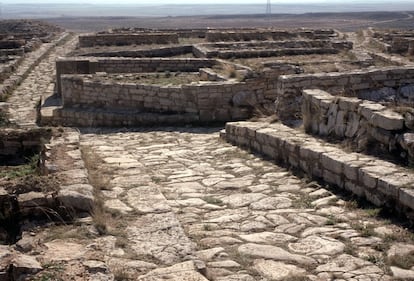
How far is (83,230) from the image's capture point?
15.5 ft

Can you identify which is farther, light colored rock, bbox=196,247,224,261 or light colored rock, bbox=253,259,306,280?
light colored rock, bbox=196,247,224,261

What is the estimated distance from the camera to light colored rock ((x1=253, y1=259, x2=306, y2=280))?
438 centimetres

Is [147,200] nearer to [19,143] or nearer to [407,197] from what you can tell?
[407,197]

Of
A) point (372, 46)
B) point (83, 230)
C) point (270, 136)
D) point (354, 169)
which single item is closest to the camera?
point (83, 230)

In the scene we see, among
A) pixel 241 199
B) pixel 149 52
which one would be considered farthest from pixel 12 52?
pixel 241 199

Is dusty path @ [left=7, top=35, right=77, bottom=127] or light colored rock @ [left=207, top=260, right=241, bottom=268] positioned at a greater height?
light colored rock @ [left=207, top=260, right=241, bottom=268]

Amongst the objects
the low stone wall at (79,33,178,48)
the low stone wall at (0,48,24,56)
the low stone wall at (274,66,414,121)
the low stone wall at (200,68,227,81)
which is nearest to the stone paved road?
the low stone wall at (274,66,414,121)

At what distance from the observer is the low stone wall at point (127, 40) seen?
24.3 metres

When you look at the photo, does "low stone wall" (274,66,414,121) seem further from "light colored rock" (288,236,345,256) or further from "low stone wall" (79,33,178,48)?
"low stone wall" (79,33,178,48)

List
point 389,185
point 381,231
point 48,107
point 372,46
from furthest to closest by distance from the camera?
point 372,46 → point 48,107 → point 389,185 → point 381,231

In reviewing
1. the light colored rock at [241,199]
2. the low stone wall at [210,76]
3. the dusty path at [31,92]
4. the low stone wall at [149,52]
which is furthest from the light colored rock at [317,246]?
the low stone wall at [149,52]

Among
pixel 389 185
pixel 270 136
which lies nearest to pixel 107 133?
pixel 270 136

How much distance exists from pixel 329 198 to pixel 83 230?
2836mm

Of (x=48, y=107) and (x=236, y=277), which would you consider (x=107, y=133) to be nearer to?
(x=48, y=107)
